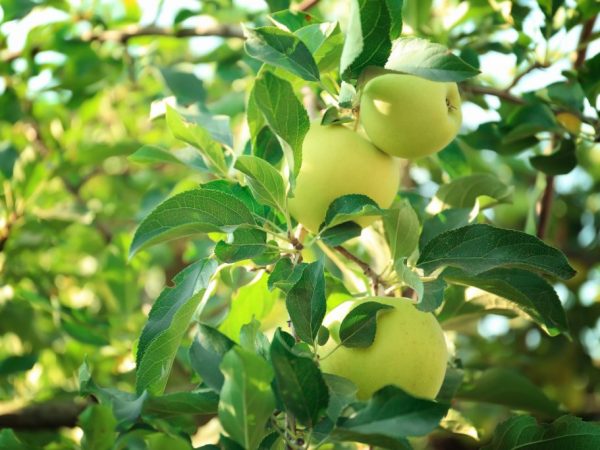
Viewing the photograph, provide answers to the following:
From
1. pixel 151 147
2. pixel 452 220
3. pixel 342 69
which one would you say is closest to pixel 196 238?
pixel 151 147

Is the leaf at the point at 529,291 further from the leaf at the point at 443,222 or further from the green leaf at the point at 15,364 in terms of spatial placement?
the green leaf at the point at 15,364

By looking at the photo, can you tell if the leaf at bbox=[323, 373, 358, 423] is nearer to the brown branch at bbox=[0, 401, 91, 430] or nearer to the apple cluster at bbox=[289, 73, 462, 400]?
the apple cluster at bbox=[289, 73, 462, 400]

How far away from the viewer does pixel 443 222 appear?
103 cm

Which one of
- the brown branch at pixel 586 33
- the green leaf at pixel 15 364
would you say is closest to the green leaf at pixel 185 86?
the green leaf at pixel 15 364

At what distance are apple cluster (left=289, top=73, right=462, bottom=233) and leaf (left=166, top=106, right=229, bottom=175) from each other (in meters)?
0.14

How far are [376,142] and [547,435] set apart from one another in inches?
16.6

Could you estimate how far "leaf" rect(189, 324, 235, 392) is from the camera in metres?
0.75

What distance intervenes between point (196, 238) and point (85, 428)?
1.28 m

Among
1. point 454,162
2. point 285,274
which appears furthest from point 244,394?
point 454,162

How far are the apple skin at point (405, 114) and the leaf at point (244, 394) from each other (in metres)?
0.33

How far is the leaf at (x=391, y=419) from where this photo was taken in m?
0.68

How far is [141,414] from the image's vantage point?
0.77 m

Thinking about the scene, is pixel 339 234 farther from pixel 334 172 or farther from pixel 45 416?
pixel 45 416

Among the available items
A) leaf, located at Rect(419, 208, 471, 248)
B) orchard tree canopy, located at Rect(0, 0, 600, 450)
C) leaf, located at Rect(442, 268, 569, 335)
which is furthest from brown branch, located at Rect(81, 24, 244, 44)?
leaf, located at Rect(442, 268, 569, 335)
